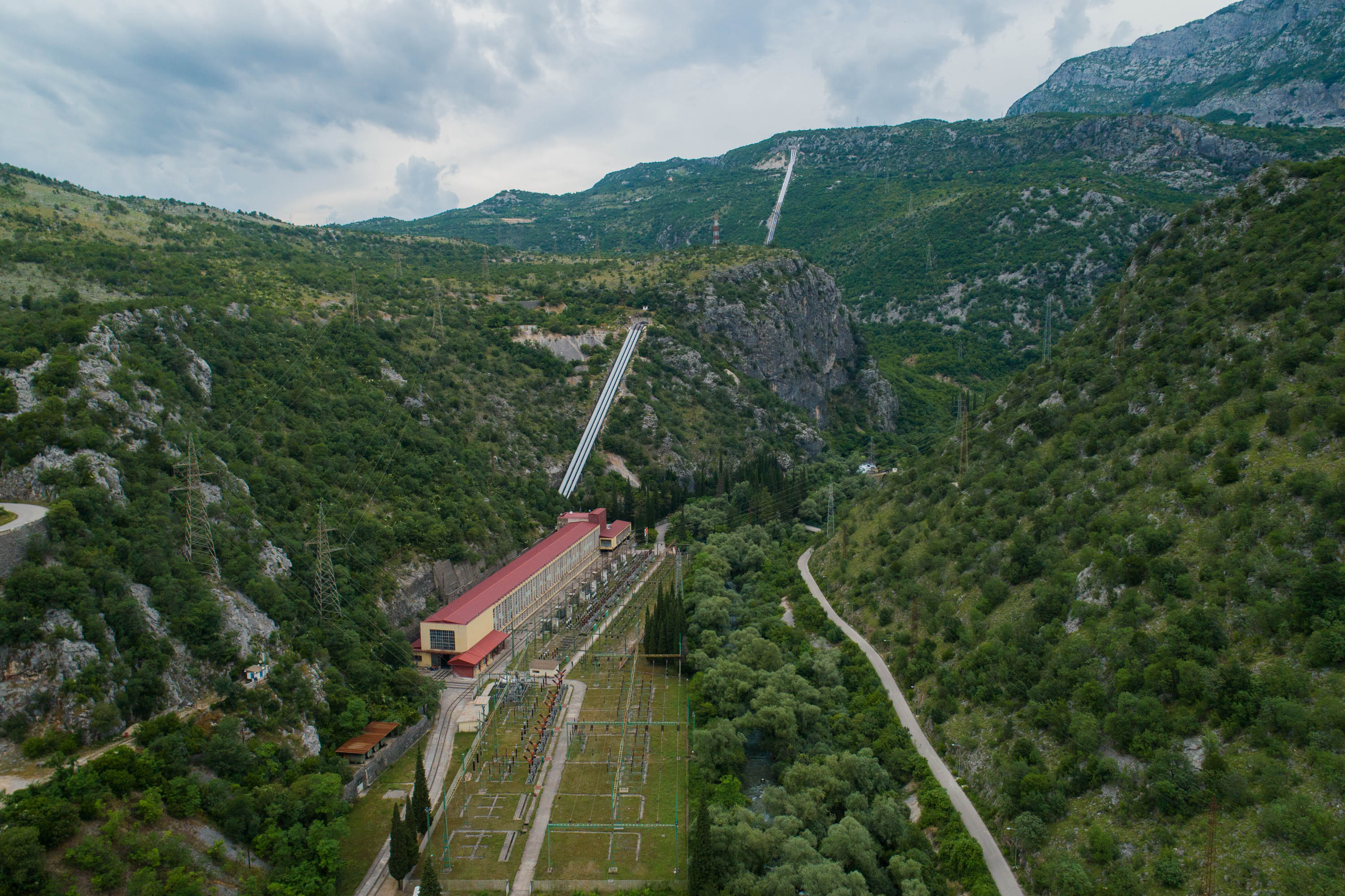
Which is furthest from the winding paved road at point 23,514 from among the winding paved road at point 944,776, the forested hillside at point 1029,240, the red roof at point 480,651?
the forested hillside at point 1029,240

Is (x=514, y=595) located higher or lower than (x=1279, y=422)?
lower

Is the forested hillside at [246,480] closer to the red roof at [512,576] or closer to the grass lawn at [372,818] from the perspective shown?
the grass lawn at [372,818]

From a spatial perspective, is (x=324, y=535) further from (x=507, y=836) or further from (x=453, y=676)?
(x=507, y=836)

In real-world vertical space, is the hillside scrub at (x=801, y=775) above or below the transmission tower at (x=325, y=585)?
below

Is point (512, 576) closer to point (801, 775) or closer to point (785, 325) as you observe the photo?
point (801, 775)

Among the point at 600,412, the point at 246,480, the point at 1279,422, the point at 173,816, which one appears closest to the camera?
the point at 173,816

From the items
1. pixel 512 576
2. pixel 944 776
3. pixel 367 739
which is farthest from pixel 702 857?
pixel 512 576
